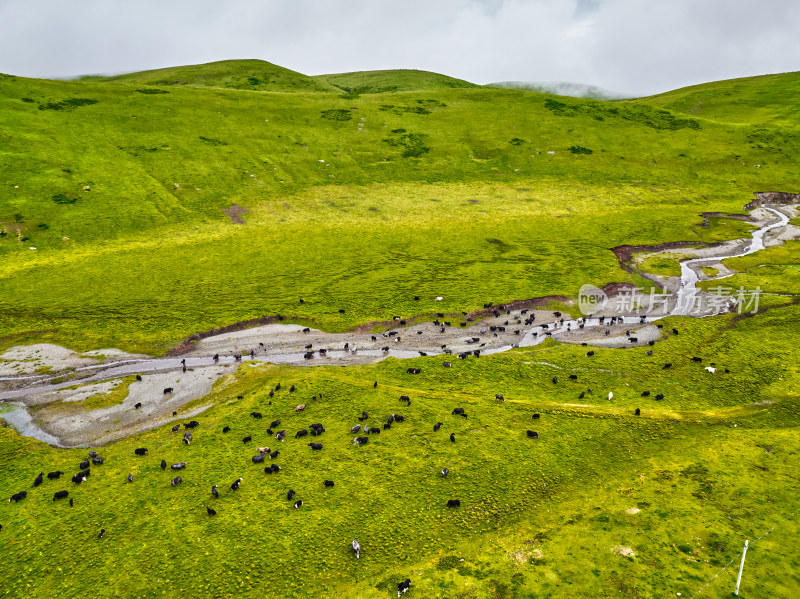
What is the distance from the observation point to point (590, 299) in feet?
185

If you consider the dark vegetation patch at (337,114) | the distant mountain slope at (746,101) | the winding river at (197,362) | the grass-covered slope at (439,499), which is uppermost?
→ the distant mountain slope at (746,101)

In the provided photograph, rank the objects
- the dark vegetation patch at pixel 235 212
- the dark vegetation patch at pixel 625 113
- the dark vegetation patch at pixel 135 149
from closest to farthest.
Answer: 1. the dark vegetation patch at pixel 235 212
2. the dark vegetation patch at pixel 135 149
3. the dark vegetation patch at pixel 625 113

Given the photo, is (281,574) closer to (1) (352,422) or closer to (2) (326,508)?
(2) (326,508)

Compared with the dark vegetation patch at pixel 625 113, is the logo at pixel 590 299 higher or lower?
lower

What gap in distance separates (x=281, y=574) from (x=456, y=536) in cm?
835

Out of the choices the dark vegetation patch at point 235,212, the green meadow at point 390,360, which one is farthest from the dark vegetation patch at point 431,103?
the dark vegetation patch at point 235,212

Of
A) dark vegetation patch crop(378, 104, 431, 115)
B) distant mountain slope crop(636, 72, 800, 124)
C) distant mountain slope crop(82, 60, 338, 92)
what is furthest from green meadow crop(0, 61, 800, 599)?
distant mountain slope crop(82, 60, 338, 92)

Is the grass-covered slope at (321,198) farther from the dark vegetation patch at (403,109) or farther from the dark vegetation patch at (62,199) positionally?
the dark vegetation patch at (403,109)

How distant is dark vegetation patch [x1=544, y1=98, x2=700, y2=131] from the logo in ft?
289

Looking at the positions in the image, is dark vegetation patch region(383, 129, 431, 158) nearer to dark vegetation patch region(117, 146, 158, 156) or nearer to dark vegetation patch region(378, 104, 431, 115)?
dark vegetation patch region(378, 104, 431, 115)

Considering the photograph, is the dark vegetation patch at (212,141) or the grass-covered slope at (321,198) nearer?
the grass-covered slope at (321,198)

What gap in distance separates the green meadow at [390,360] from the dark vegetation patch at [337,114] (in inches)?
41.4

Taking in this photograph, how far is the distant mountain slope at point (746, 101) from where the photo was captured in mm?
149625

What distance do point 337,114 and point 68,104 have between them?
2409 inches
